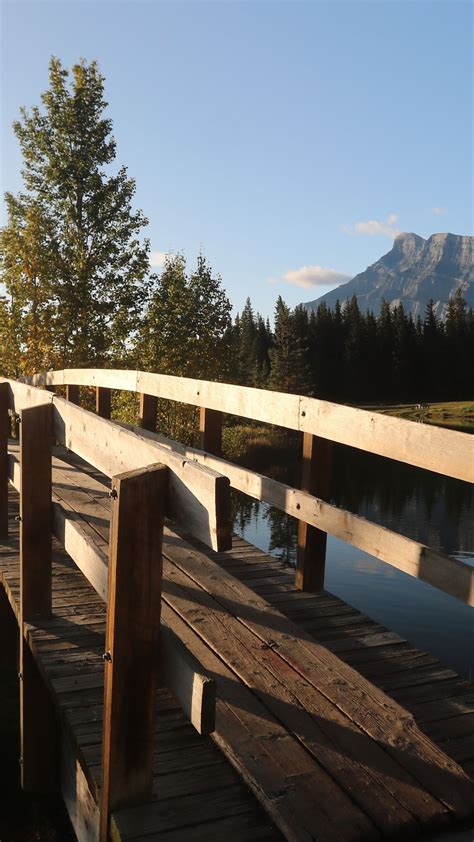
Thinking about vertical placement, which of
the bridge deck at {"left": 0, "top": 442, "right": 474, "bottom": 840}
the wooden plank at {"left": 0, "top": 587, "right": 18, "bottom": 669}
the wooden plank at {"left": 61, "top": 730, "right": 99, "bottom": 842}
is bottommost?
the wooden plank at {"left": 0, "top": 587, "right": 18, "bottom": 669}

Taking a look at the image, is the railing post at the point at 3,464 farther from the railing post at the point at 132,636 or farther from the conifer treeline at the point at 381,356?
the conifer treeline at the point at 381,356

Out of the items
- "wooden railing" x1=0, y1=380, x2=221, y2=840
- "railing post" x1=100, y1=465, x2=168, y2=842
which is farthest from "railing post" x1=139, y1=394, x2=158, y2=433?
"railing post" x1=100, y1=465, x2=168, y2=842

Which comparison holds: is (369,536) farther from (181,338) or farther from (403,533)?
(181,338)

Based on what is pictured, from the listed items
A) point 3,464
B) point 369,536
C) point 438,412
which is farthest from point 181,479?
point 438,412

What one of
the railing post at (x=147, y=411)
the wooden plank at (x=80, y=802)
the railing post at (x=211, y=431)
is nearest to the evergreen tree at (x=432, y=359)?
the railing post at (x=147, y=411)

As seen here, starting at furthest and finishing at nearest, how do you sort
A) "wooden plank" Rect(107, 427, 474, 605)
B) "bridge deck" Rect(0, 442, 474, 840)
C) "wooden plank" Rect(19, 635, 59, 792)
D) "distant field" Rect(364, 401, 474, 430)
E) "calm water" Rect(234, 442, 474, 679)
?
"distant field" Rect(364, 401, 474, 430)
"calm water" Rect(234, 442, 474, 679)
"wooden plank" Rect(19, 635, 59, 792)
"wooden plank" Rect(107, 427, 474, 605)
"bridge deck" Rect(0, 442, 474, 840)

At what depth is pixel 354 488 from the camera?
87.0 feet

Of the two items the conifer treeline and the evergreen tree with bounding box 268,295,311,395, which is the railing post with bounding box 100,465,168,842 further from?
the conifer treeline

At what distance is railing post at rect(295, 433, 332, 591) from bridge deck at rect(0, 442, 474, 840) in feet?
0.54

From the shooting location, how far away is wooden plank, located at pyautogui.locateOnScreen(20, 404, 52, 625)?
431 centimetres

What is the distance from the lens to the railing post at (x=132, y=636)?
2537 millimetres

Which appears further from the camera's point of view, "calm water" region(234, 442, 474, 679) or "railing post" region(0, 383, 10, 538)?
"calm water" region(234, 442, 474, 679)

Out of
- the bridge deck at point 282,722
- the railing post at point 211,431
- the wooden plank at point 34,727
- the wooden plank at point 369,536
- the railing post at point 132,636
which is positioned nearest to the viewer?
the railing post at point 132,636

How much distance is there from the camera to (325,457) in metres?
4.83
